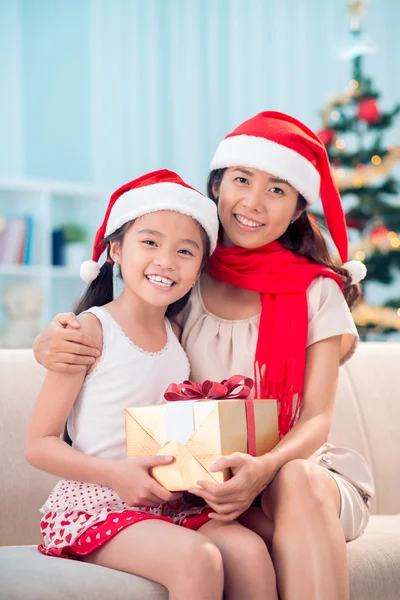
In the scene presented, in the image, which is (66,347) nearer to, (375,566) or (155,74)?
(375,566)

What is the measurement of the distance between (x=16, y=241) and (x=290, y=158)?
3296 millimetres

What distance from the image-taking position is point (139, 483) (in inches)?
55.9

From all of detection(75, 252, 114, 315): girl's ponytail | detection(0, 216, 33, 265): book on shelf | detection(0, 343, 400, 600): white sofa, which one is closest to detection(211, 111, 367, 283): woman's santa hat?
detection(75, 252, 114, 315): girl's ponytail

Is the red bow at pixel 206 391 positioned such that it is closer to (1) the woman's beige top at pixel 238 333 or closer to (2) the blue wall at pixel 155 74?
(1) the woman's beige top at pixel 238 333

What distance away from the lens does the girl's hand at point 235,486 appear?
1.37 m

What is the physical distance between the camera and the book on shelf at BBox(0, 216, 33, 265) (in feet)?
15.8

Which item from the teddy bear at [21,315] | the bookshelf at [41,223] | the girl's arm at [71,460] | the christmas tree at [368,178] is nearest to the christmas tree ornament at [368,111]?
the christmas tree at [368,178]

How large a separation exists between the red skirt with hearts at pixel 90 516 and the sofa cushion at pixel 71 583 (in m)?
0.06

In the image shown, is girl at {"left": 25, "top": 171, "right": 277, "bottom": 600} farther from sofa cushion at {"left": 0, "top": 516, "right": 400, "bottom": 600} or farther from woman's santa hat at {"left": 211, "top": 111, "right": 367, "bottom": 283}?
woman's santa hat at {"left": 211, "top": 111, "right": 367, "bottom": 283}

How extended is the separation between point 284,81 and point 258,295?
13.4ft

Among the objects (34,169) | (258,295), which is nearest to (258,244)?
(258,295)

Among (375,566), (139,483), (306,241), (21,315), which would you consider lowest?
(21,315)

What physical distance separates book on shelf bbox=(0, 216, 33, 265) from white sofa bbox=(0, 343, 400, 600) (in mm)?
2836

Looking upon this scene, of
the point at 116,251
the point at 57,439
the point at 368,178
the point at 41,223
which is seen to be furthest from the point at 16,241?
the point at 57,439
